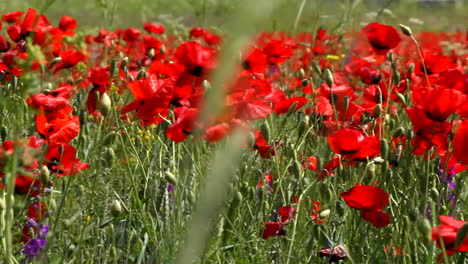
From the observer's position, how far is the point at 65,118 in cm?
135

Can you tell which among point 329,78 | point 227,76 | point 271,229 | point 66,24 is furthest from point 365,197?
point 66,24

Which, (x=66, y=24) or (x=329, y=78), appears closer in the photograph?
(x=329, y=78)

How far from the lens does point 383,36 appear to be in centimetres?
181

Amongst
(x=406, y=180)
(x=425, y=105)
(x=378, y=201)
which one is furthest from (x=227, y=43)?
(x=406, y=180)

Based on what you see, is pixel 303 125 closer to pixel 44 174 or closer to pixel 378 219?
pixel 378 219

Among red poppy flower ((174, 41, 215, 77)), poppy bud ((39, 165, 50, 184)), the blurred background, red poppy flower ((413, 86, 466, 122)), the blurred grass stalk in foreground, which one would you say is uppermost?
the blurred grass stalk in foreground

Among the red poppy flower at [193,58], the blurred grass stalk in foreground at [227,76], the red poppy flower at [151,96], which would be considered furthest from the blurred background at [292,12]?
the red poppy flower at [151,96]

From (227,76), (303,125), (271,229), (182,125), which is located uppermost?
(227,76)

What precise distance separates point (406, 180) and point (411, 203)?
0.11m

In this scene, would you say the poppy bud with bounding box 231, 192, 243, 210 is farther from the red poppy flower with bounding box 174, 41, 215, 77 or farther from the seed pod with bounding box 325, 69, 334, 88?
the seed pod with bounding box 325, 69, 334, 88

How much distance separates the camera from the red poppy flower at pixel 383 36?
1.80 metres

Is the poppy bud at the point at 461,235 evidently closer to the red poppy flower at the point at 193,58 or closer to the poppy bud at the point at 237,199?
the poppy bud at the point at 237,199

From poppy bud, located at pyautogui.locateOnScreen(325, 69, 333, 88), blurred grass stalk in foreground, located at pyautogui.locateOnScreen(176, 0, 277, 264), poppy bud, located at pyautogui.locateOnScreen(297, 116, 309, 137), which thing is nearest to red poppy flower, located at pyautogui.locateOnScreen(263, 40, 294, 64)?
poppy bud, located at pyautogui.locateOnScreen(325, 69, 333, 88)

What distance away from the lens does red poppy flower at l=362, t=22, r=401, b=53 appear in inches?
70.7
